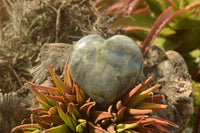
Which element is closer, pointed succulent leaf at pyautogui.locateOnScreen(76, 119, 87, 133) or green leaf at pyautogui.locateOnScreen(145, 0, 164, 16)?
pointed succulent leaf at pyautogui.locateOnScreen(76, 119, 87, 133)

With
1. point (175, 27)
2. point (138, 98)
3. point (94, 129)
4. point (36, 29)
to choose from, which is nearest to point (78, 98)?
point (94, 129)

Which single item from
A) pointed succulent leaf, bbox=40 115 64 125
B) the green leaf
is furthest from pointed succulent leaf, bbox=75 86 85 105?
the green leaf

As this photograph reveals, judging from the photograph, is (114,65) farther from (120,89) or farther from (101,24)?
(101,24)

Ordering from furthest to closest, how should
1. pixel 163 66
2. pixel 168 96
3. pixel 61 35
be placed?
pixel 61 35 → pixel 163 66 → pixel 168 96

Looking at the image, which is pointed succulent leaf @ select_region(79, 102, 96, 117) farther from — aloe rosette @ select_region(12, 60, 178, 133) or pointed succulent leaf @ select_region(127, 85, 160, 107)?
pointed succulent leaf @ select_region(127, 85, 160, 107)

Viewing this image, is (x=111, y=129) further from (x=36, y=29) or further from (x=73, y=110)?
(x=36, y=29)

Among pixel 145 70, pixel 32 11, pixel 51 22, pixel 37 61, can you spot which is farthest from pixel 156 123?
pixel 32 11
